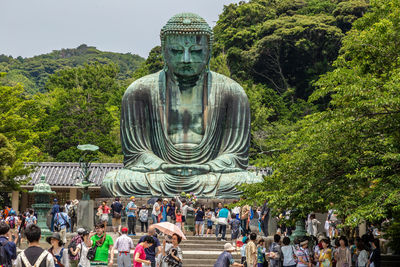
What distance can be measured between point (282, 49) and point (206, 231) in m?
26.9

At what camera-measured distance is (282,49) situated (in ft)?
145

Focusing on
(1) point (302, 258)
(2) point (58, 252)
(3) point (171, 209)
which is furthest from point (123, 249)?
(3) point (171, 209)

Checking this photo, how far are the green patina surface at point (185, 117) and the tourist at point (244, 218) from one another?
4.56 m

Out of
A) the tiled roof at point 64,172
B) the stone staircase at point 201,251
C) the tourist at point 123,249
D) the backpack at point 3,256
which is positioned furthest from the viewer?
the tiled roof at point 64,172

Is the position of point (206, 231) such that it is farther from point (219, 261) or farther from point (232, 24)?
point (232, 24)

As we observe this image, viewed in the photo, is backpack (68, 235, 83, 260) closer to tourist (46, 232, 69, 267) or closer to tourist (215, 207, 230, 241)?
tourist (46, 232, 69, 267)

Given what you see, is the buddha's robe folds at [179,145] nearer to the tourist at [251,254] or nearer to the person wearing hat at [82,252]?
the tourist at [251,254]

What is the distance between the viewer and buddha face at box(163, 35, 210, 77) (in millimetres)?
22359

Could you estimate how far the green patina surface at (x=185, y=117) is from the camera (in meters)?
22.0

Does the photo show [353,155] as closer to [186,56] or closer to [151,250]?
[151,250]

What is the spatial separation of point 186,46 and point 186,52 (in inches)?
8.1

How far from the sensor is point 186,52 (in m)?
22.3

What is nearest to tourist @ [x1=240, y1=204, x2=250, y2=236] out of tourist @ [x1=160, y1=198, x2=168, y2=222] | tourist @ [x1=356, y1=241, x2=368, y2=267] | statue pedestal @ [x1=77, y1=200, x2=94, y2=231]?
tourist @ [x1=160, y1=198, x2=168, y2=222]

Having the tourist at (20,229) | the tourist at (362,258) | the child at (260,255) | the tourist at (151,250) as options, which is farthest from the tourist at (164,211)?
the tourist at (151,250)
